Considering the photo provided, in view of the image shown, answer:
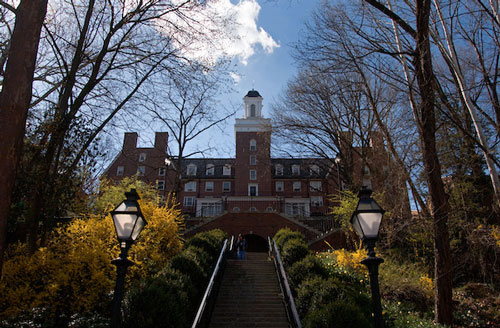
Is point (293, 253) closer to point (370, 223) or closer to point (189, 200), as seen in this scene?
point (370, 223)

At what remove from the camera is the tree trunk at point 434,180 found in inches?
306

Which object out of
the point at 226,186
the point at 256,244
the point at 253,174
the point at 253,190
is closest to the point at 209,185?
the point at 226,186

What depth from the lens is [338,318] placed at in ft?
21.6

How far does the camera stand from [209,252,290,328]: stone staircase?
30.0ft

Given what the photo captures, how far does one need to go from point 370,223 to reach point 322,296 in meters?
3.96

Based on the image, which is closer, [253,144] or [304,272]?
[304,272]

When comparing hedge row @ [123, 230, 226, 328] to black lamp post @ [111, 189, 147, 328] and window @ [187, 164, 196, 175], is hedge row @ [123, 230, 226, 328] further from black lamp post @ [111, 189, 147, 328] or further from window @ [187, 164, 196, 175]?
window @ [187, 164, 196, 175]

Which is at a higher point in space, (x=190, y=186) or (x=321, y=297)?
(x=190, y=186)

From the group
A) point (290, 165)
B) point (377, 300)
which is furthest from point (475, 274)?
point (290, 165)

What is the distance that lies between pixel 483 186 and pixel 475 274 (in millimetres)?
3689

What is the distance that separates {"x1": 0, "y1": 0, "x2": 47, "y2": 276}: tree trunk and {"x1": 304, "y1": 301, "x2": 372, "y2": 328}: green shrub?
221 inches

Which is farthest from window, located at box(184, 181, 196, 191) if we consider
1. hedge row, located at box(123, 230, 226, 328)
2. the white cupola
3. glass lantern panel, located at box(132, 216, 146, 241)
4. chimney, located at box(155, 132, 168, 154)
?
glass lantern panel, located at box(132, 216, 146, 241)

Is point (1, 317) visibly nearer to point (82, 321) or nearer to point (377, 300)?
point (82, 321)

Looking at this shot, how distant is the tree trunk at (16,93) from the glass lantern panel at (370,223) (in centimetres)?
531
